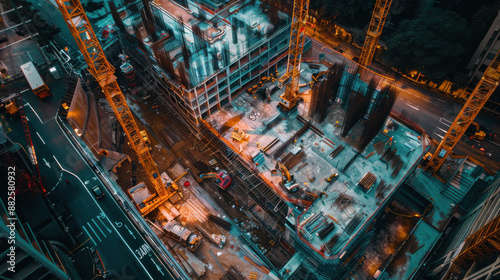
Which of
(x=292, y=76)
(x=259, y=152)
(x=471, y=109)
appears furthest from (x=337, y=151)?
(x=471, y=109)

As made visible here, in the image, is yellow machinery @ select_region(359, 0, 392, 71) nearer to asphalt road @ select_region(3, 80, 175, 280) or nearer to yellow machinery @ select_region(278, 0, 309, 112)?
yellow machinery @ select_region(278, 0, 309, 112)

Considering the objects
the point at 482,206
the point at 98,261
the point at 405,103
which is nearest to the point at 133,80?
the point at 98,261

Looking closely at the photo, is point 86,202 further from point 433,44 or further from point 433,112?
point 433,44

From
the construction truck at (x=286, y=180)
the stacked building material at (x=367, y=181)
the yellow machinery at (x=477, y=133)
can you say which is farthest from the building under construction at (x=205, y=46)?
the yellow machinery at (x=477, y=133)

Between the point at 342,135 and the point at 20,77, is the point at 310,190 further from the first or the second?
the point at 20,77

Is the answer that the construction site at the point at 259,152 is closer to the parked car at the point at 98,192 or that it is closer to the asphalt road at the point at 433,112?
the parked car at the point at 98,192

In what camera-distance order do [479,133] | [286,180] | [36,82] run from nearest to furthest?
[286,180]
[479,133]
[36,82]

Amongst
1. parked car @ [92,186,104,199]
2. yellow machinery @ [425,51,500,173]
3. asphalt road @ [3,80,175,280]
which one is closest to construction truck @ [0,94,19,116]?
asphalt road @ [3,80,175,280]
